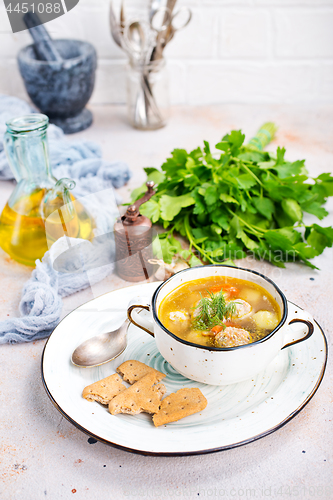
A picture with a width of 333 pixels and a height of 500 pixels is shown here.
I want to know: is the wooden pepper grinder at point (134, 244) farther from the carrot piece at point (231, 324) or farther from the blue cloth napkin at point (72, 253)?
the carrot piece at point (231, 324)

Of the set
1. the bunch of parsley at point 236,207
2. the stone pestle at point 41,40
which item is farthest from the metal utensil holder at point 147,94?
the bunch of parsley at point 236,207

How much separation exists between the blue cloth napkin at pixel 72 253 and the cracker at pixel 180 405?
286mm

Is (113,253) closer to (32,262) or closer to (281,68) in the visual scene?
(32,262)

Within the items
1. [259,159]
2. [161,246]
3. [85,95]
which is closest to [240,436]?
[161,246]

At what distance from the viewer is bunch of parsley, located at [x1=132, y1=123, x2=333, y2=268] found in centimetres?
90

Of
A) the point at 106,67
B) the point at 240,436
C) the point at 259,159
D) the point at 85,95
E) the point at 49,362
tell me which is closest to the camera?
the point at 240,436

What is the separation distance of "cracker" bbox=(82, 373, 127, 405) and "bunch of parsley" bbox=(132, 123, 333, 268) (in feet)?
1.15

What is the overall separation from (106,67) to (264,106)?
653 mm

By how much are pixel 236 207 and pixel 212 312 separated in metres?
0.40

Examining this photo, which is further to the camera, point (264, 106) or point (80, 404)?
point (264, 106)

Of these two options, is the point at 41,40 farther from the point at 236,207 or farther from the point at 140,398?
the point at 140,398

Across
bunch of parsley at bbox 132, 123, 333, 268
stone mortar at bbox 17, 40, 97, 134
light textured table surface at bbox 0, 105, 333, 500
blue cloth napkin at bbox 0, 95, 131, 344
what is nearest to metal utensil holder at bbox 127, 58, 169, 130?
stone mortar at bbox 17, 40, 97, 134

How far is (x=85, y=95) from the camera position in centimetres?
149

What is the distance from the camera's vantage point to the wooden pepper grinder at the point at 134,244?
→ 85 cm
